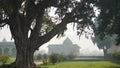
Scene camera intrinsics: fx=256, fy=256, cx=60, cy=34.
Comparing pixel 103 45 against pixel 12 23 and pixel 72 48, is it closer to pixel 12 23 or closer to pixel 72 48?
pixel 72 48

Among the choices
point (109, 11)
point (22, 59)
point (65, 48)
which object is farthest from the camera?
point (65, 48)

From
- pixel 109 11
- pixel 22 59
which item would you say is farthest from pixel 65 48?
pixel 22 59

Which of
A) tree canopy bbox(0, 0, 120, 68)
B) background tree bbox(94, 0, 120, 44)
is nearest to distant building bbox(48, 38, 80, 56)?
background tree bbox(94, 0, 120, 44)

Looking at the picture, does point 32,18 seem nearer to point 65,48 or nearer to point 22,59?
point 22,59

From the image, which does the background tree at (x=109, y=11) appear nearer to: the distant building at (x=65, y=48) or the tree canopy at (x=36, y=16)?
the tree canopy at (x=36, y=16)

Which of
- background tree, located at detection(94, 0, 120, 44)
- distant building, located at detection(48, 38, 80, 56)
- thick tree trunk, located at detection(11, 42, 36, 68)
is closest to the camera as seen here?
thick tree trunk, located at detection(11, 42, 36, 68)

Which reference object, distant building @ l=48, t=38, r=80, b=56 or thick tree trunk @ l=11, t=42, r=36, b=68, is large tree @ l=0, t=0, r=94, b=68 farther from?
distant building @ l=48, t=38, r=80, b=56

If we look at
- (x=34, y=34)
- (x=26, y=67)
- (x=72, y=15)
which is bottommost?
(x=26, y=67)

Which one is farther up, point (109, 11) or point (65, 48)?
point (109, 11)

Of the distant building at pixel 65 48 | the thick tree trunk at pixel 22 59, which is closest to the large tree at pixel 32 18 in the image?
the thick tree trunk at pixel 22 59

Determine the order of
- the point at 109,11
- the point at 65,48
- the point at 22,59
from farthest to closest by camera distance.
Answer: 1. the point at 65,48
2. the point at 109,11
3. the point at 22,59

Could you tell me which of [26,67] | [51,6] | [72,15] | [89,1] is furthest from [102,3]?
[26,67]

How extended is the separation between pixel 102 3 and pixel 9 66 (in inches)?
405

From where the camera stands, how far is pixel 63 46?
12594 centimetres
